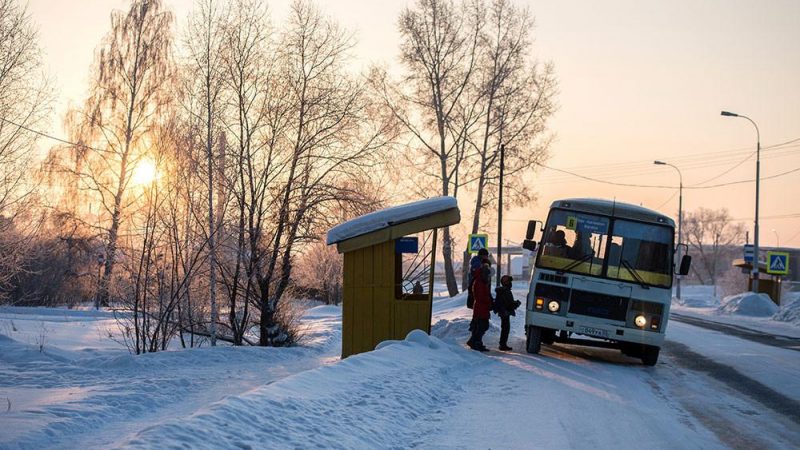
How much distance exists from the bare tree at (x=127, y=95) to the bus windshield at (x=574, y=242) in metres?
24.8

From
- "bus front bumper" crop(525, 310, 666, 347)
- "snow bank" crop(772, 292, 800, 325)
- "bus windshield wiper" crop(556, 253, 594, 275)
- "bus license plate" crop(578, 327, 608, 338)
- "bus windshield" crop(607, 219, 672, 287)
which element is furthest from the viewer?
"snow bank" crop(772, 292, 800, 325)

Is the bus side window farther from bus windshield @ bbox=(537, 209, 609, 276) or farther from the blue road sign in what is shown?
the blue road sign

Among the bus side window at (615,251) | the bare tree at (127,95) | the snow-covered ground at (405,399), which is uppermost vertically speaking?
the bare tree at (127,95)

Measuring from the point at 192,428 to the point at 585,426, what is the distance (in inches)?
168

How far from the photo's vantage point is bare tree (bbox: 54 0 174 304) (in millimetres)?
37219

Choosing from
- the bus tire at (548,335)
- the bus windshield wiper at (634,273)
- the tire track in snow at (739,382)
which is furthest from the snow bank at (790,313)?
the bus windshield wiper at (634,273)

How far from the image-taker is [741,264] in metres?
45.3

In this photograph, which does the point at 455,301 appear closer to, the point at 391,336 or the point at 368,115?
the point at 368,115

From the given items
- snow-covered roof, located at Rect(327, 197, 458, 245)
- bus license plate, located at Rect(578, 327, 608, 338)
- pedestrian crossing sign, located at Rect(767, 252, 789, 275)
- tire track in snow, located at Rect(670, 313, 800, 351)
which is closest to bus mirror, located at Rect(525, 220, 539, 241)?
bus license plate, located at Rect(578, 327, 608, 338)

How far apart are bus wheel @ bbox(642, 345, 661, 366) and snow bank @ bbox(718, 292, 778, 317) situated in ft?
80.3

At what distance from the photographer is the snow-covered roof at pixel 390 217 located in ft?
57.4

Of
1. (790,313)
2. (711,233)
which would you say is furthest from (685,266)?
(711,233)

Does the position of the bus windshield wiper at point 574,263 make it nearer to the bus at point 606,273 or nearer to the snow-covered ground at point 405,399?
the bus at point 606,273

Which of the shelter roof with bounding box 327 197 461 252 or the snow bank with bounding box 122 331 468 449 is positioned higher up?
the shelter roof with bounding box 327 197 461 252
